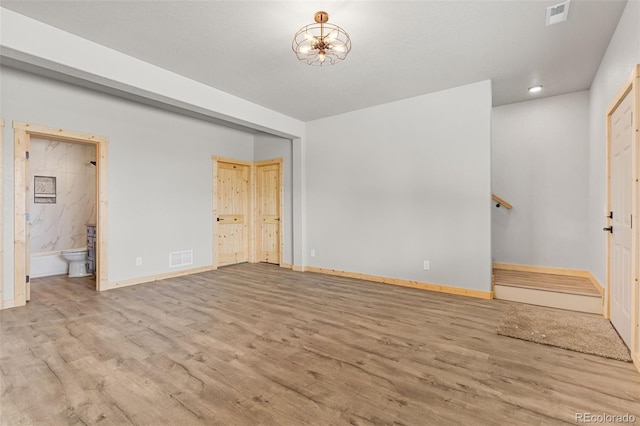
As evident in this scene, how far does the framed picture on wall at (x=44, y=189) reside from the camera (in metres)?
5.59

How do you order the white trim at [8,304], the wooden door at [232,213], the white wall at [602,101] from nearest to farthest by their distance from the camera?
the white wall at [602,101], the white trim at [8,304], the wooden door at [232,213]

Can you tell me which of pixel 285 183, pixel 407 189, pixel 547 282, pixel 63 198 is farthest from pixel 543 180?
pixel 63 198

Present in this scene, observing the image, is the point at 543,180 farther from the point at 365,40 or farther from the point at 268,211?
the point at 268,211

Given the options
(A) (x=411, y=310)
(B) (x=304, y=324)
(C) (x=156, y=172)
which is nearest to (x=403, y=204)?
(A) (x=411, y=310)

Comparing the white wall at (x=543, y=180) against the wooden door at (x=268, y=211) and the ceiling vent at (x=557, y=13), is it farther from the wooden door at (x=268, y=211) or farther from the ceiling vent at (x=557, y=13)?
the wooden door at (x=268, y=211)

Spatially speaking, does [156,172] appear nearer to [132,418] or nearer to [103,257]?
[103,257]

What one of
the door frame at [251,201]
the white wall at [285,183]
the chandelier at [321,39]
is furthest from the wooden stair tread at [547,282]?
the door frame at [251,201]

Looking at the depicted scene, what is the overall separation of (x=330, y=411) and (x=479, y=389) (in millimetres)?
991

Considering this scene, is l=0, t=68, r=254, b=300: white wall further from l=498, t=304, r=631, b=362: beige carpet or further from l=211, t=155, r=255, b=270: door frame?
l=498, t=304, r=631, b=362: beige carpet

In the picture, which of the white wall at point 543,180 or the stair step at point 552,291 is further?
the white wall at point 543,180

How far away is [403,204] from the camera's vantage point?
4.63 metres

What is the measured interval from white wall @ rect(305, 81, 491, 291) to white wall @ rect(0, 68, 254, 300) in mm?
2076

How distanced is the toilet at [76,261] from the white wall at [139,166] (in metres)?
1.45

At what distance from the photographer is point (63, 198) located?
19.3 ft
